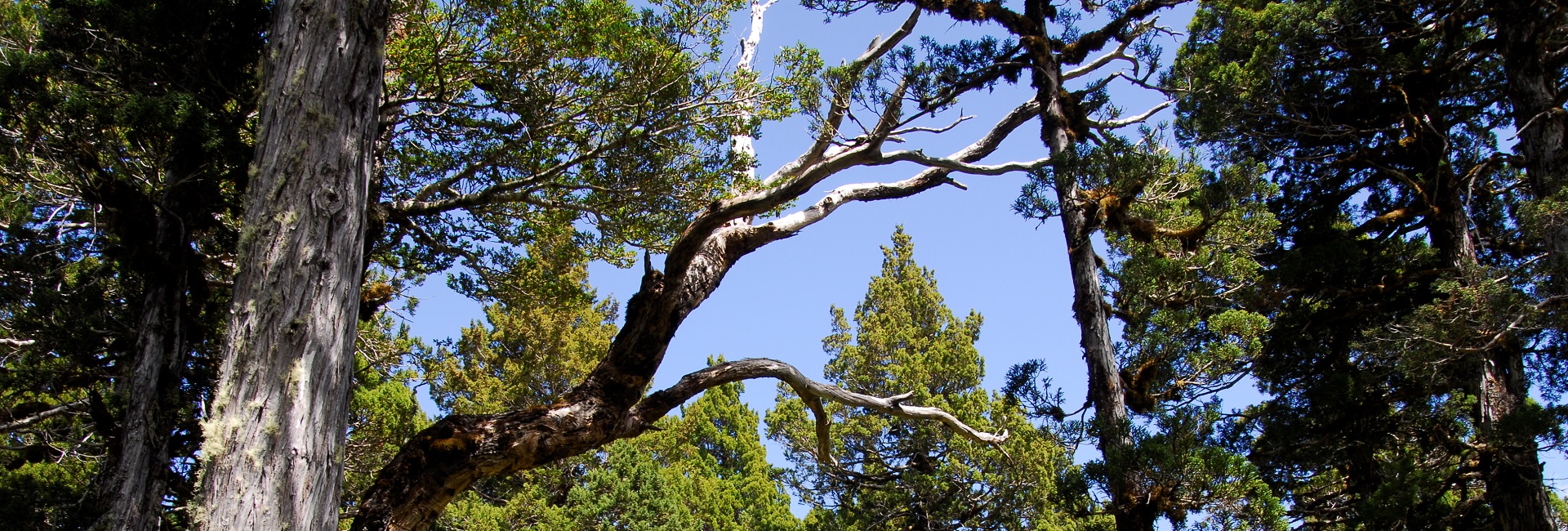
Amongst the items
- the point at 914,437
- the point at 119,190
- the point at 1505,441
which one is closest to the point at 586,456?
the point at 914,437

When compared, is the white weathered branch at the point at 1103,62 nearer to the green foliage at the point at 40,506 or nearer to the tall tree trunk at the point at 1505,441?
the tall tree trunk at the point at 1505,441

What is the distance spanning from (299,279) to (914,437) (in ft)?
40.8

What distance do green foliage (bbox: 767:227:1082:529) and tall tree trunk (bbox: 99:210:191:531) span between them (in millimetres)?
8071

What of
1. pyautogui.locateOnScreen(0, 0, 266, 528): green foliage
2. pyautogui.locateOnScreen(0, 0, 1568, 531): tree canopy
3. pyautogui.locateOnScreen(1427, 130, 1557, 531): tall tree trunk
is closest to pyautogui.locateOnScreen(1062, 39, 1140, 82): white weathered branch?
pyautogui.locateOnScreen(0, 0, 1568, 531): tree canopy

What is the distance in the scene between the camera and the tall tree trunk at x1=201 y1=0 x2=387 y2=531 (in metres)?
4.93

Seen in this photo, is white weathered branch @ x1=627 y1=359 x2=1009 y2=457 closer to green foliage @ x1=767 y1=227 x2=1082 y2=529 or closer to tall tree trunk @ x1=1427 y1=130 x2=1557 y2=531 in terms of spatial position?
tall tree trunk @ x1=1427 y1=130 x2=1557 y2=531

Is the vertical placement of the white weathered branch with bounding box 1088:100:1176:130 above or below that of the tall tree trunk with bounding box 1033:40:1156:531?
above

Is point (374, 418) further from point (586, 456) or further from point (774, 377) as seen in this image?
point (586, 456)

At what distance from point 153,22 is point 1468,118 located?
11.5m

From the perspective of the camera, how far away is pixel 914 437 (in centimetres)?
1648

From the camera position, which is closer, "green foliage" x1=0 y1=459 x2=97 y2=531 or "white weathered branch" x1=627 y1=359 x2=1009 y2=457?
"white weathered branch" x1=627 y1=359 x2=1009 y2=457

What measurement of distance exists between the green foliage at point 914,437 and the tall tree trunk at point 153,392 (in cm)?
807

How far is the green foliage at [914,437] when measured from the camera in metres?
15.0

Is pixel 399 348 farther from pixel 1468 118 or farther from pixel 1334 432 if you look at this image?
pixel 1468 118
